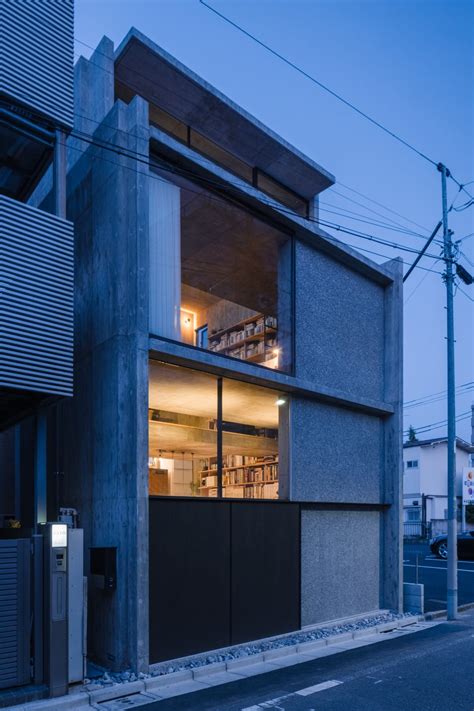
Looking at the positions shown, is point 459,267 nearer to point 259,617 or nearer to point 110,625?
point 259,617

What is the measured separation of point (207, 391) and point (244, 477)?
63.6 inches

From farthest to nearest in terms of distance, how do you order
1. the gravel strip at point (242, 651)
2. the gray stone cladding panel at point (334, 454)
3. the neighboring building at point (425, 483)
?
the neighboring building at point (425, 483), the gray stone cladding panel at point (334, 454), the gravel strip at point (242, 651)

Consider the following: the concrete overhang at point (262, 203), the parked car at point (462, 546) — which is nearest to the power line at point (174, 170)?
the concrete overhang at point (262, 203)

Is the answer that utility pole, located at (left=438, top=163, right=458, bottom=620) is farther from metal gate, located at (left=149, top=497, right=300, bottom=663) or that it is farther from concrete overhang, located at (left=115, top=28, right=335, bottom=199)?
metal gate, located at (left=149, top=497, right=300, bottom=663)

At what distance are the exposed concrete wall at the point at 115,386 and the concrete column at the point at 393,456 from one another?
7022mm

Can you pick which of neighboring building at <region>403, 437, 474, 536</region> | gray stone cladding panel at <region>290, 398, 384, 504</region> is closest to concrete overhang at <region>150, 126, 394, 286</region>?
gray stone cladding panel at <region>290, 398, 384, 504</region>

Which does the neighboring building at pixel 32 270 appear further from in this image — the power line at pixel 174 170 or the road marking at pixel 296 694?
the road marking at pixel 296 694

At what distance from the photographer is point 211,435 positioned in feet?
35.4

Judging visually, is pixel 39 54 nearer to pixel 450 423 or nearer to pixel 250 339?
pixel 250 339

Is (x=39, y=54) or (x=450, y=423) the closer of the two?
(x=39, y=54)

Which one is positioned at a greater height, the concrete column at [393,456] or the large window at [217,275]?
the large window at [217,275]

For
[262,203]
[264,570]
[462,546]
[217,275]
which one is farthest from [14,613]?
[462,546]

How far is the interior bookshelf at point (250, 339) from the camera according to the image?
35.8 feet

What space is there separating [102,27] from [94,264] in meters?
64.0
